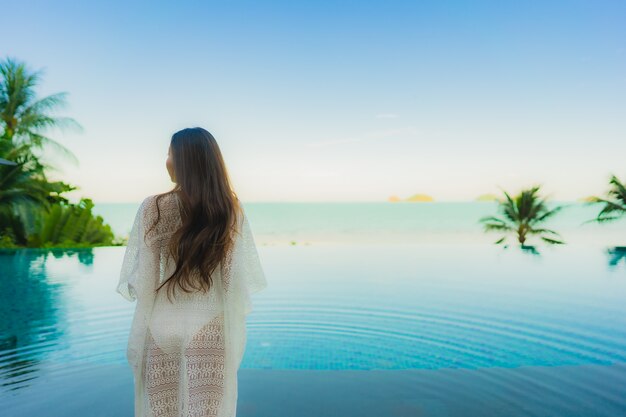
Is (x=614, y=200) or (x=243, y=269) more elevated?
(x=614, y=200)

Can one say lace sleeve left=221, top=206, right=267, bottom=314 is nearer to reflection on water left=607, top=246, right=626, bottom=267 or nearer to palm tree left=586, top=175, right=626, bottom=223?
reflection on water left=607, top=246, right=626, bottom=267

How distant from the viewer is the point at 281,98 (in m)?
20.6

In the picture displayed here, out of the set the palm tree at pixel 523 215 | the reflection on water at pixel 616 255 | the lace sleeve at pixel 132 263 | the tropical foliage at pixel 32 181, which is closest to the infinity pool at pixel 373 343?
the reflection on water at pixel 616 255

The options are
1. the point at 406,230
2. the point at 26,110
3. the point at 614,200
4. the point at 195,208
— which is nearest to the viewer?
the point at 195,208

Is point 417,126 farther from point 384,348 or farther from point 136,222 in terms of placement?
point 136,222

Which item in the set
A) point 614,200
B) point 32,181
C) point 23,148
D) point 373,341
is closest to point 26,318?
point 373,341

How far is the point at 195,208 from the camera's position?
146 centimetres

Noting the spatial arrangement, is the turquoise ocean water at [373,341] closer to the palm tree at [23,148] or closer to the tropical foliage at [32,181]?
the palm tree at [23,148]

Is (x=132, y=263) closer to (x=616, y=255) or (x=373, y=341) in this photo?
(x=373, y=341)

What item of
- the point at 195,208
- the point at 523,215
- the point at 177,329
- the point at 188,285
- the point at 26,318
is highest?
the point at 523,215

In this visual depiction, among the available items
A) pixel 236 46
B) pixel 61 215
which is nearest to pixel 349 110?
pixel 236 46

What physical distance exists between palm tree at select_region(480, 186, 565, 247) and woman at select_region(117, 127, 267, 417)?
12024 mm

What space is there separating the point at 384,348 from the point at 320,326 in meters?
0.92

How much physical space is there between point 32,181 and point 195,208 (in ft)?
39.4
